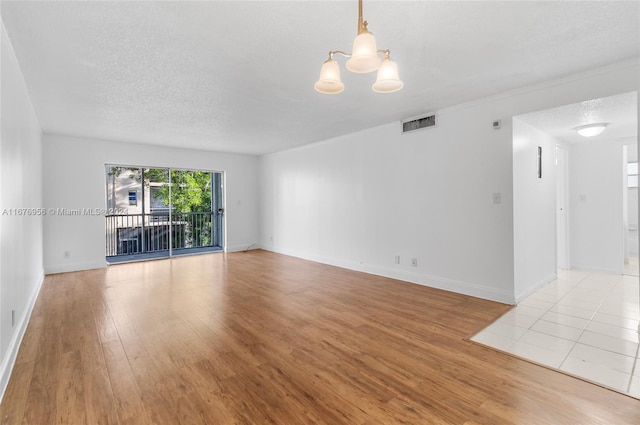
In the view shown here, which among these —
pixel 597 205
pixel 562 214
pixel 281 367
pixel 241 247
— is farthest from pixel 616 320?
pixel 241 247

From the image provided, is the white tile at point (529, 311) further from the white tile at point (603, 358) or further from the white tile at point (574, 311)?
the white tile at point (603, 358)

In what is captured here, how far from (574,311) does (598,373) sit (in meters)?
1.38

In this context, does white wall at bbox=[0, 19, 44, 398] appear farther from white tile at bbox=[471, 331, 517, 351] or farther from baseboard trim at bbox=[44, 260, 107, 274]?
white tile at bbox=[471, 331, 517, 351]

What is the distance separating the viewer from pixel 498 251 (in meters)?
3.51

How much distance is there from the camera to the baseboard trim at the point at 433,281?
3.52m

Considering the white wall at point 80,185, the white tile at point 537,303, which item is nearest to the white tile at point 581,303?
the white tile at point 537,303

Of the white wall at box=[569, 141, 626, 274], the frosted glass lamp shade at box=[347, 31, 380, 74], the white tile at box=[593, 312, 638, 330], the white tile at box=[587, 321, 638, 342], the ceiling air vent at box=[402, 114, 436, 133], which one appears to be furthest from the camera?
the white wall at box=[569, 141, 626, 274]

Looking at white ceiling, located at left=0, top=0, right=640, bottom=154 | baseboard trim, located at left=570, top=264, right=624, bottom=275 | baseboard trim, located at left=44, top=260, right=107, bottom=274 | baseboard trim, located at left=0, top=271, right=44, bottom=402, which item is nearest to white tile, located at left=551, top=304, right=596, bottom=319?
baseboard trim, located at left=570, top=264, right=624, bottom=275

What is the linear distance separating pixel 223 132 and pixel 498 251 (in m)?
4.53

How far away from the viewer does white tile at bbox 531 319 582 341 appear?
8.56 ft

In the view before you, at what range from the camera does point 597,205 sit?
4.89 metres

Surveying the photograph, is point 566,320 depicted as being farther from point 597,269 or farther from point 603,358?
point 597,269

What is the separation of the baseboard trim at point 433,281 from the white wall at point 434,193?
1cm

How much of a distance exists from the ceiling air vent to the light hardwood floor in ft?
7.61
